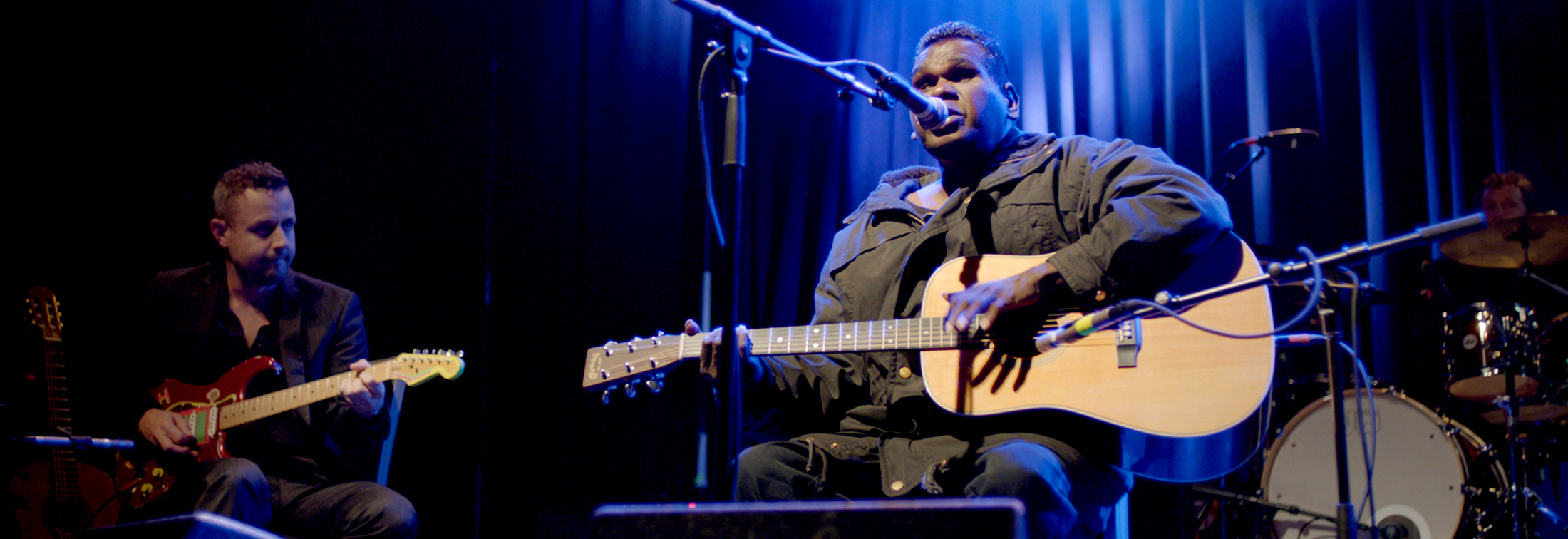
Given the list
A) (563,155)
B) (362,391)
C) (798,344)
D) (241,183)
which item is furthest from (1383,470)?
(241,183)

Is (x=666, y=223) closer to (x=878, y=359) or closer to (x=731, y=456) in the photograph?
(x=878, y=359)

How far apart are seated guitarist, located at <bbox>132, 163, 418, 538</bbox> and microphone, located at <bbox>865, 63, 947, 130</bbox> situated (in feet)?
7.13

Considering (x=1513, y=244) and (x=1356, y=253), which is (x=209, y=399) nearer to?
(x=1356, y=253)

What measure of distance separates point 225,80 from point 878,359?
10.9 feet

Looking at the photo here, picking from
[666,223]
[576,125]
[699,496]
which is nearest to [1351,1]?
[666,223]

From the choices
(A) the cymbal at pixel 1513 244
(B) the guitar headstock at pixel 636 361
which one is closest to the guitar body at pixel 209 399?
(B) the guitar headstock at pixel 636 361

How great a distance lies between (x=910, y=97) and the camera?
6.36 feet

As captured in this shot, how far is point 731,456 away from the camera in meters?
1.69

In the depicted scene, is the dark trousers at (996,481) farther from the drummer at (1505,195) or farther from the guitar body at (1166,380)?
the drummer at (1505,195)

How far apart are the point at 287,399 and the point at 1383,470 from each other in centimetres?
450

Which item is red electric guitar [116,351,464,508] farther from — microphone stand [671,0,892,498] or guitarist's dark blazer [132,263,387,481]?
microphone stand [671,0,892,498]

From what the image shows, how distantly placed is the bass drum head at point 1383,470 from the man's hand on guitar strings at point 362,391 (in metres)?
3.77

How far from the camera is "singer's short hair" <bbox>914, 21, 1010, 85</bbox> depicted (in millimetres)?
2848

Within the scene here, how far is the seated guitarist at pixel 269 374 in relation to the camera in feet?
9.64
